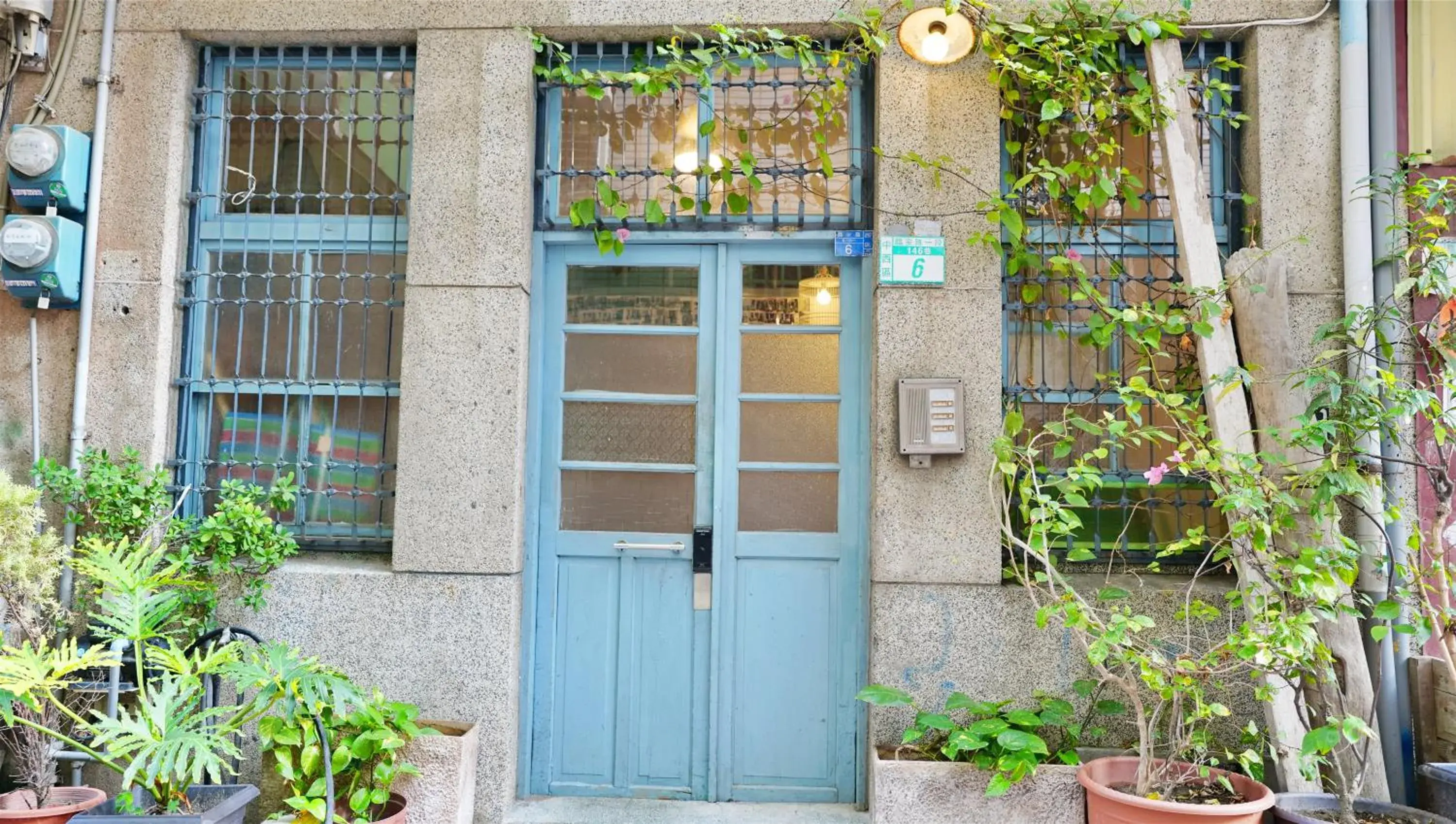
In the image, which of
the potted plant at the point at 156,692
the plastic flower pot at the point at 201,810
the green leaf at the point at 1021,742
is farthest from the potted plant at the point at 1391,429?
the plastic flower pot at the point at 201,810

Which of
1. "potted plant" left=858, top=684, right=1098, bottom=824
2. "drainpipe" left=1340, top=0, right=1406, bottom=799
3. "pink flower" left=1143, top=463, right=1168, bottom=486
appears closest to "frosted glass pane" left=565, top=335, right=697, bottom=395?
"potted plant" left=858, top=684, right=1098, bottom=824

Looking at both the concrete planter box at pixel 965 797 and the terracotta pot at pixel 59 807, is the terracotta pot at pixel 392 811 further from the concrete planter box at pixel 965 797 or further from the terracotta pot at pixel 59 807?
the concrete planter box at pixel 965 797

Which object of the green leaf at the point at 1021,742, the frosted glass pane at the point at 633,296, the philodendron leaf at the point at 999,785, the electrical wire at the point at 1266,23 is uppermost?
the electrical wire at the point at 1266,23

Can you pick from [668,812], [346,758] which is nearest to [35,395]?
[346,758]

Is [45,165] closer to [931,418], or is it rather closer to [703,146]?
[703,146]

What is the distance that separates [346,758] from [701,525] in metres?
1.76

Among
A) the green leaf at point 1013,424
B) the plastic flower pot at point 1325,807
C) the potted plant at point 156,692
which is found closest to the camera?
the potted plant at point 156,692

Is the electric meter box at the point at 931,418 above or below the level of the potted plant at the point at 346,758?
above

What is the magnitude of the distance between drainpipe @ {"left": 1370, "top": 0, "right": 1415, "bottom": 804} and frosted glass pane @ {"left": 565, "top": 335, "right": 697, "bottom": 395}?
9.56 feet

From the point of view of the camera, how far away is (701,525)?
4547 millimetres

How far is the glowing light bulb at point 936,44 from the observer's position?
4184mm

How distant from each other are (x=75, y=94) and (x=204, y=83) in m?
0.56

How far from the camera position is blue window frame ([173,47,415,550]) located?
465 centimetres

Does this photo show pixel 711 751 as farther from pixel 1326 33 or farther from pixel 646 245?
pixel 1326 33
